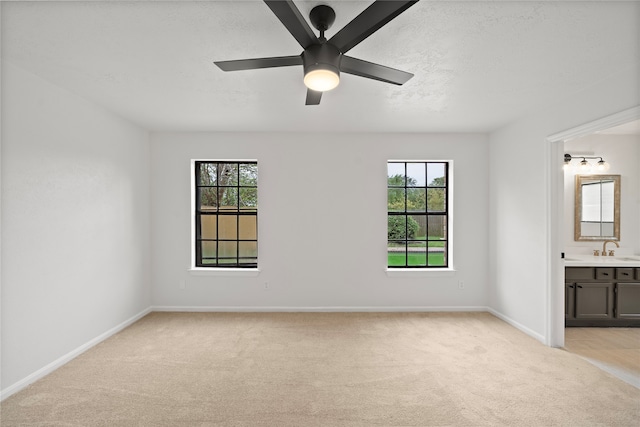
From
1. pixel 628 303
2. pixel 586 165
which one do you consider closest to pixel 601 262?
pixel 628 303

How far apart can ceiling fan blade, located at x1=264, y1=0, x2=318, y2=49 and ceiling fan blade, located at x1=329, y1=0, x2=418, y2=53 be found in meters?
0.13

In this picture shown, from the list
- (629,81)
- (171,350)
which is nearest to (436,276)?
(629,81)

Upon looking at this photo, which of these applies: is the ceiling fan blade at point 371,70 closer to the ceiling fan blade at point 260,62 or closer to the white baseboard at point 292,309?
the ceiling fan blade at point 260,62

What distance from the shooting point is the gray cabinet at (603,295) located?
11.6ft

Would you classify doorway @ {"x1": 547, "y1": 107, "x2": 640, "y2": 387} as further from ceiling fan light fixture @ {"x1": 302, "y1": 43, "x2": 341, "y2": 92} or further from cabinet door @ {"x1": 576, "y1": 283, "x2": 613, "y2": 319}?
ceiling fan light fixture @ {"x1": 302, "y1": 43, "x2": 341, "y2": 92}

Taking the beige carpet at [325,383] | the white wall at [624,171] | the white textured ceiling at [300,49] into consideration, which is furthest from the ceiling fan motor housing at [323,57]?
the white wall at [624,171]

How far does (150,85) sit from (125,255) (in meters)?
2.13

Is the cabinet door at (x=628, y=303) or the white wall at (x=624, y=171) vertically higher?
the white wall at (x=624, y=171)

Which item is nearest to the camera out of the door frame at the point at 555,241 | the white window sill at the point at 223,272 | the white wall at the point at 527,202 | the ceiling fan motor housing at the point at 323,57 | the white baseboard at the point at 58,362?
the ceiling fan motor housing at the point at 323,57

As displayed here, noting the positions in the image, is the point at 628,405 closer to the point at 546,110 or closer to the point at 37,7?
the point at 546,110

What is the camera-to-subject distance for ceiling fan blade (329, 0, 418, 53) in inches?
52.0

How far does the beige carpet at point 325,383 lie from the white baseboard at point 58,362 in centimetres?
6

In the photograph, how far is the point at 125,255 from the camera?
3.71 metres

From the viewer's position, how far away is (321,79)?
163 cm
